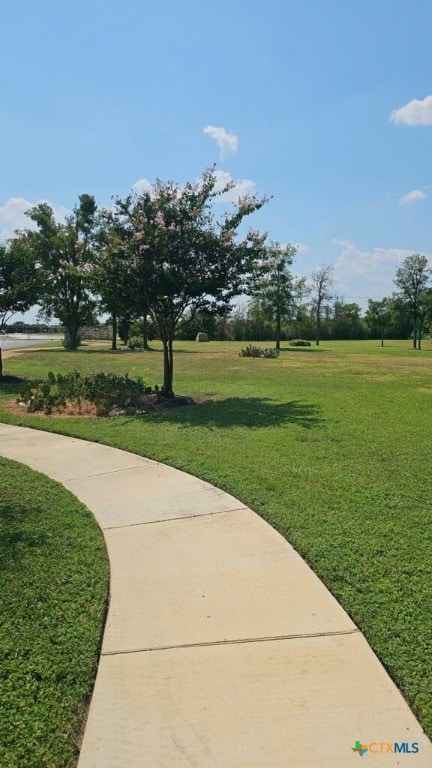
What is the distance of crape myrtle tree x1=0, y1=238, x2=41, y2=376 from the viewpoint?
1373 cm

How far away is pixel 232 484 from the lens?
500 centimetres

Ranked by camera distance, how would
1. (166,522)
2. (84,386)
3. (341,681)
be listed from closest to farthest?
(341,681) → (166,522) → (84,386)

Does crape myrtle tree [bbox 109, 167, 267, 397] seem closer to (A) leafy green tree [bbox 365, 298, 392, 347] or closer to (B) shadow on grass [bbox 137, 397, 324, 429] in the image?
(B) shadow on grass [bbox 137, 397, 324, 429]

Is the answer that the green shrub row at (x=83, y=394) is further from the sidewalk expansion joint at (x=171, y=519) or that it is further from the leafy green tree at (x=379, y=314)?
the leafy green tree at (x=379, y=314)

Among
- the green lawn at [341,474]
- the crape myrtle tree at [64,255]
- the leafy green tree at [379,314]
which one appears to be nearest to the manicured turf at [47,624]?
the green lawn at [341,474]

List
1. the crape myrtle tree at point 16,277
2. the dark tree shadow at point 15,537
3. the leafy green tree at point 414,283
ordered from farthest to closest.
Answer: the leafy green tree at point 414,283, the crape myrtle tree at point 16,277, the dark tree shadow at point 15,537

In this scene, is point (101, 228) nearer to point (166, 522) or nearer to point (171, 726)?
point (166, 522)

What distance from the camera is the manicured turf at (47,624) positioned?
201cm

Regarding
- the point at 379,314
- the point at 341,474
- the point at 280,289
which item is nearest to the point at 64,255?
the point at 280,289

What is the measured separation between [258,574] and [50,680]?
140cm

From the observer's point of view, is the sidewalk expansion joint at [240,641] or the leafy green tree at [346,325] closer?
the sidewalk expansion joint at [240,641]

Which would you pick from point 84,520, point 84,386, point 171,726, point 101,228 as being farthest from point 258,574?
point 101,228

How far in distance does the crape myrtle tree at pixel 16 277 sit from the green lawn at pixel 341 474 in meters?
2.79

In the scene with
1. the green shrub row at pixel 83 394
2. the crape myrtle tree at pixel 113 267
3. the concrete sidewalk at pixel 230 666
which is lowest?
the concrete sidewalk at pixel 230 666
